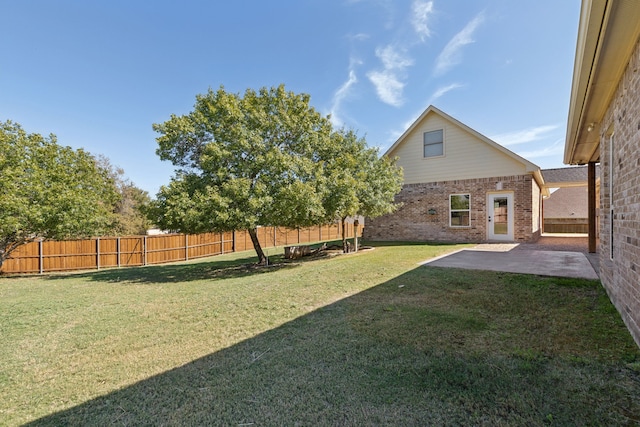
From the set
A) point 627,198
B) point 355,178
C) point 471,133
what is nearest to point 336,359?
point 627,198

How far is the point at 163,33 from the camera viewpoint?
35.3ft

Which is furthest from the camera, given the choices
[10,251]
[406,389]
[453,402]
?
[10,251]

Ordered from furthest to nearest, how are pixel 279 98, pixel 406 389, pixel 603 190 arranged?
pixel 279 98 < pixel 603 190 < pixel 406 389

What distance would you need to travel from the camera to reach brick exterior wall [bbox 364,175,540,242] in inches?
509

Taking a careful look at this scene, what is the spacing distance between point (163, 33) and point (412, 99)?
11.1m

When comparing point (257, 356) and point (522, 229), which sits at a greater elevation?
point (522, 229)

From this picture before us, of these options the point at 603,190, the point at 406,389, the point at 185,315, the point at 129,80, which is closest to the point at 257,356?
the point at 406,389

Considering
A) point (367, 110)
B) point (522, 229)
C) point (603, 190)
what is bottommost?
point (522, 229)

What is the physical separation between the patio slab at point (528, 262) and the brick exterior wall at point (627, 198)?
1927 mm

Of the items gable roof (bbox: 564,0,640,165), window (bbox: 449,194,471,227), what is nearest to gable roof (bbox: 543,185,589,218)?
window (bbox: 449,194,471,227)

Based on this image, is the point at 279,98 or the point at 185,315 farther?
Answer: the point at 279,98

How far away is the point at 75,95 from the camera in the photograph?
1181 centimetres

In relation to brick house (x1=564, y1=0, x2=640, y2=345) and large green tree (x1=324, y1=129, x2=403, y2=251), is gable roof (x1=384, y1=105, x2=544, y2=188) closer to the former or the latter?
large green tree (x1=324, y1=129, x2=403, y2=251)

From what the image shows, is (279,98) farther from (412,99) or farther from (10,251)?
(10,251)
